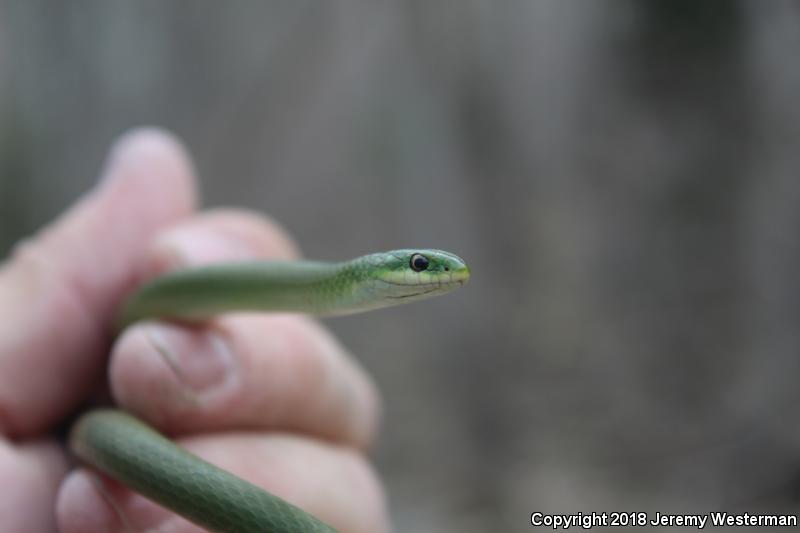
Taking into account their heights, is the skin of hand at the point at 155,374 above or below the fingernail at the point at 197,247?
below

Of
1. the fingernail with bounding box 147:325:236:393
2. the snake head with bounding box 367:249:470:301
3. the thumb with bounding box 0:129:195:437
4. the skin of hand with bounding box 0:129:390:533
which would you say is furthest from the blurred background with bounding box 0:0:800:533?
the thumb with bounding box 0:129:195:437

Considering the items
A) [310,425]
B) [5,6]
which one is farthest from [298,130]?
[310,425]

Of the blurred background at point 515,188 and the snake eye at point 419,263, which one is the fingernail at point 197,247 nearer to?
the snake eye at point 419,263

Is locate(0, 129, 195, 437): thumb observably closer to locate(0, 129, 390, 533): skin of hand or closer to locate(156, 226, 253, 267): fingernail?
locate(0, 129, 390, 533): skin of hand

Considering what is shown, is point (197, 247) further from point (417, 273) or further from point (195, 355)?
point (417, 273)

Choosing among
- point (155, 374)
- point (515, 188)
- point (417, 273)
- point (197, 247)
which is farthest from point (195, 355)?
point (515, 188)

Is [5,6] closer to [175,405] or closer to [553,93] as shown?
[553,93]

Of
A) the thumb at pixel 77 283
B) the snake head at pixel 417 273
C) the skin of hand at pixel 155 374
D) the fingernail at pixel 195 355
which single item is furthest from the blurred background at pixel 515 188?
the thumb at pixel 77 283
